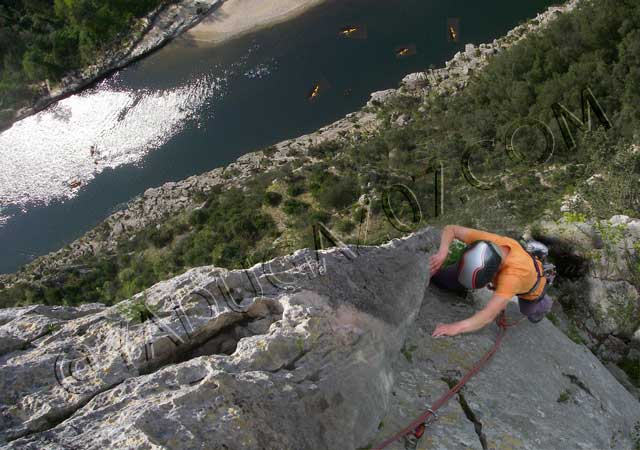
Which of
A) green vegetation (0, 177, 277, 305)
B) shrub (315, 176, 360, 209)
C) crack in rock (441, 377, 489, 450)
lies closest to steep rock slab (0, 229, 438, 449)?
crack in rock (441, 377, 489, 450)

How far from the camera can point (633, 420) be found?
5902mm

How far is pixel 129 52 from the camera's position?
33688 millimetres

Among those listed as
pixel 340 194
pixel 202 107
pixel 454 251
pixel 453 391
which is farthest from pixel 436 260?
pixel 202 107

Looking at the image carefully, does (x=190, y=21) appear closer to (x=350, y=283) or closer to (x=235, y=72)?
(x=235, y=72)

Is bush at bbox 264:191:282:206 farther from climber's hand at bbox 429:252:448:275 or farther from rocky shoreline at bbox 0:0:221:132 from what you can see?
rocky shoreline at bbox 0:0:221:132

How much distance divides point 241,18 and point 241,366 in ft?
107

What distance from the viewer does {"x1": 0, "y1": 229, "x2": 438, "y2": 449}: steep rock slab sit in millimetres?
3438

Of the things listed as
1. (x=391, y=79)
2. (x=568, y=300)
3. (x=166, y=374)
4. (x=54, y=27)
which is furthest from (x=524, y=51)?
(x=54, y=27)

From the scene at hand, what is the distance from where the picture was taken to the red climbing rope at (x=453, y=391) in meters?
4.20

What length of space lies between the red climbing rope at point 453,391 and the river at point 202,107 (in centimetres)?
2352

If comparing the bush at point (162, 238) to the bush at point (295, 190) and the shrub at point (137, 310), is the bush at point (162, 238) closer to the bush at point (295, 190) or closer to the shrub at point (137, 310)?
the bush at point (295, 190)

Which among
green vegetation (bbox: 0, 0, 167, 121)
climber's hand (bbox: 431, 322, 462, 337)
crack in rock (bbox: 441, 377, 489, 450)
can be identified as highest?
green vegetation (bbox: 0, 0, 167, 121)

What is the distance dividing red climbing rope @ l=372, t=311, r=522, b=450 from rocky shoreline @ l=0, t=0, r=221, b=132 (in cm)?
3300

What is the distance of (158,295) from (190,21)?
32.9 m
